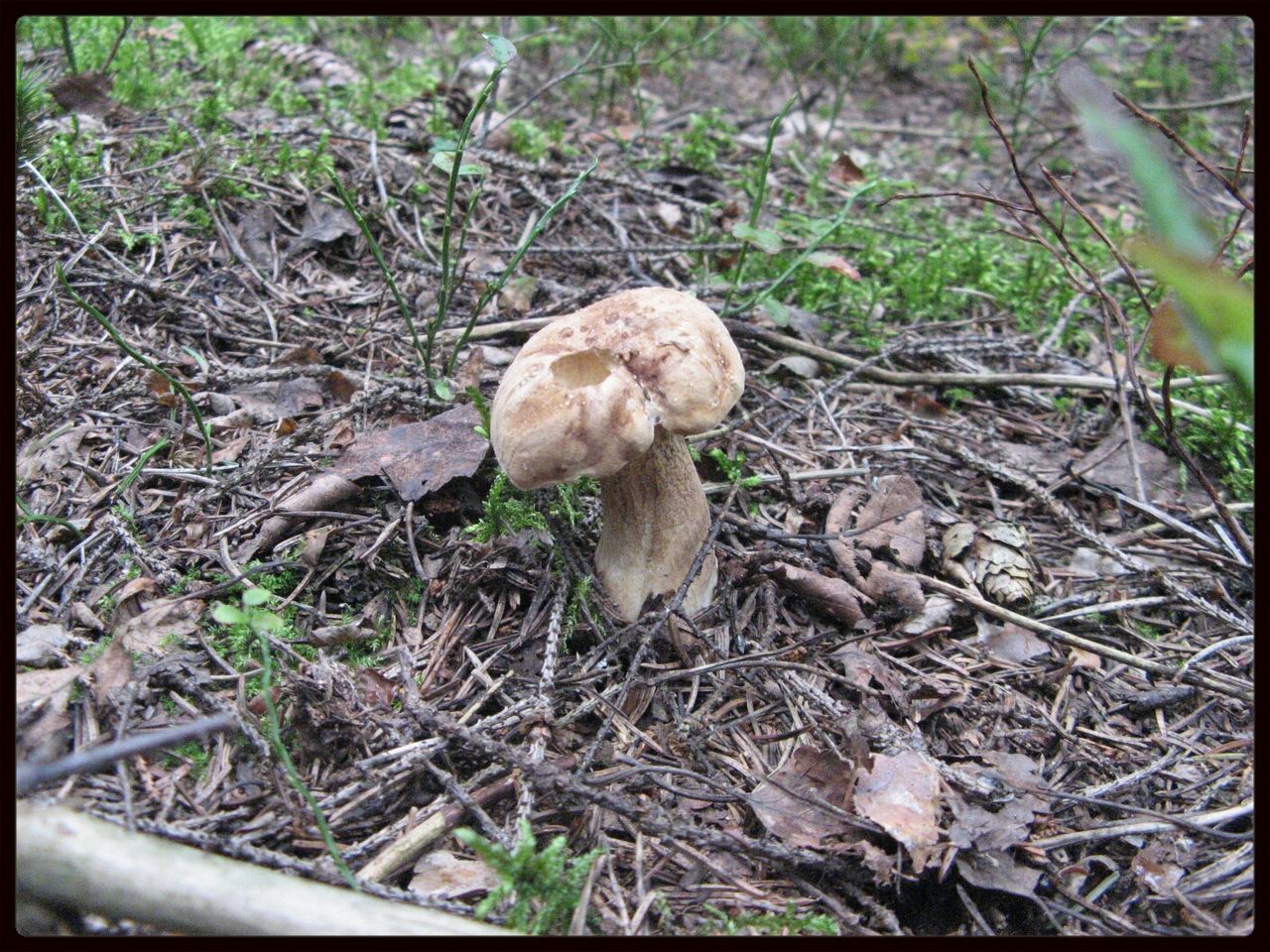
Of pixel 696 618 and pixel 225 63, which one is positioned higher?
pixel 225 63

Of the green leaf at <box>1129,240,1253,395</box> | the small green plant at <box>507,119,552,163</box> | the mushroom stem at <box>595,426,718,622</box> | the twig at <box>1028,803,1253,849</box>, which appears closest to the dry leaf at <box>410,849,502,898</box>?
the mushroom stem at <box>595,426,718,622</box>

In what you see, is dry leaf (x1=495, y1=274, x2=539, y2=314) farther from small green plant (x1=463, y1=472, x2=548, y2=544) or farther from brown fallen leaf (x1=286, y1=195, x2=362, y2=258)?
small green plant (x1=463, y1=472, x2=548, y2=544)

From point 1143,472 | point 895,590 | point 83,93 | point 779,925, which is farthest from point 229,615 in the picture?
point 83,93

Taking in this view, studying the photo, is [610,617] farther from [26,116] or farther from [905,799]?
[26,116]

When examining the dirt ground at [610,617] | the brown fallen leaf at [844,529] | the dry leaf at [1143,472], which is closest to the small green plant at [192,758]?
the dirt ground at [610,617]

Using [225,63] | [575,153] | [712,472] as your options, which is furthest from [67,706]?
[225,63]

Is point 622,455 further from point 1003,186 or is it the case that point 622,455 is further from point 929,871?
point 1003,186

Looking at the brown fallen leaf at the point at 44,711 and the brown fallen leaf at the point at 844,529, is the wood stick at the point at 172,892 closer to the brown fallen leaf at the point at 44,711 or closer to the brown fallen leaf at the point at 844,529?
the brown fallen leaf at the point at 44,711

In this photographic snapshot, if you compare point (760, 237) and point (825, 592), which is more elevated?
point (760, 237)
